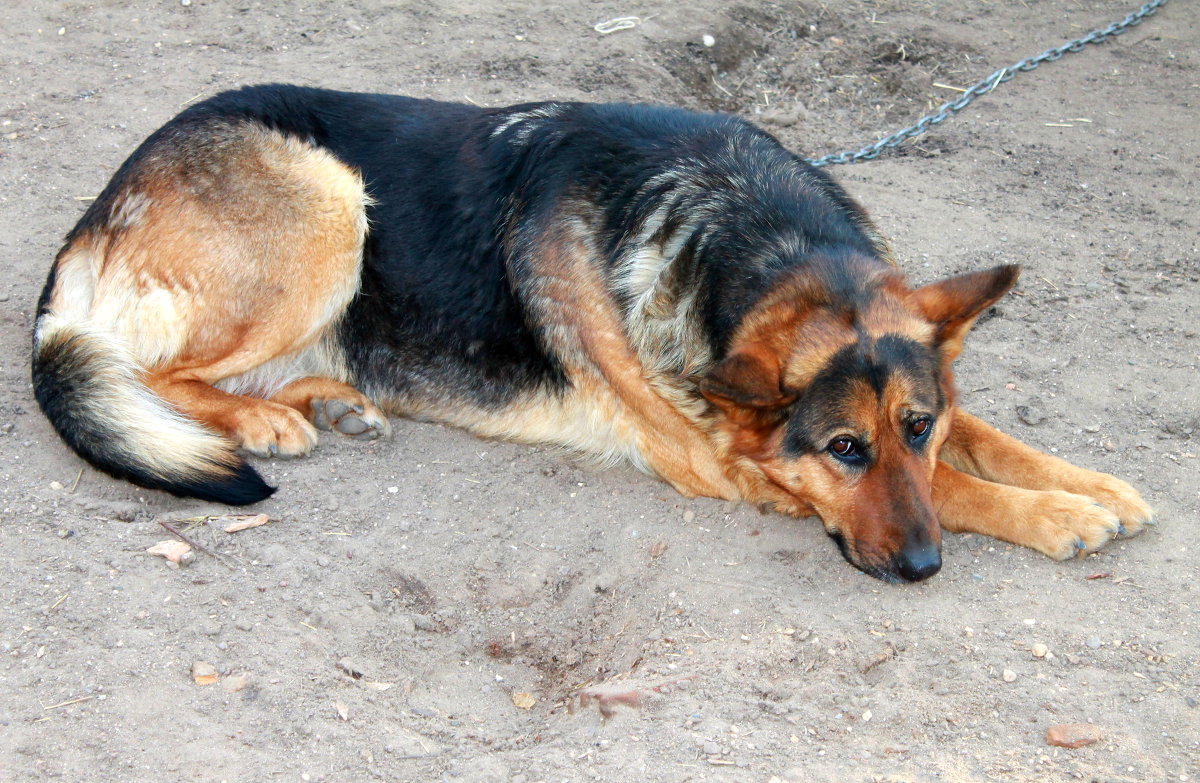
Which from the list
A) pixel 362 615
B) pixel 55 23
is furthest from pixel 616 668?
pixel 55 23

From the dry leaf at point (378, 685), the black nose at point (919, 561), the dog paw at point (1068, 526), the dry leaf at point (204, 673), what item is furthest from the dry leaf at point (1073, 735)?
the dry leaf at point (204, 673)

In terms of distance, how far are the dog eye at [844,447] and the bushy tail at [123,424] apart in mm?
2378

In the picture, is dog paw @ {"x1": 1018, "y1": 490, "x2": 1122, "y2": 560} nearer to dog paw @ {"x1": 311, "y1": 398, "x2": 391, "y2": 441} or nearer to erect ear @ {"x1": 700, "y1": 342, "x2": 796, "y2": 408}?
erect ear @ {"x1": 700, "y1": 342, "x2": 796, "y2": 408}

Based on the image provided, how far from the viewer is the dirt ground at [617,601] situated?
11.0 feet

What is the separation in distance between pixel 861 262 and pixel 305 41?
5.97 m

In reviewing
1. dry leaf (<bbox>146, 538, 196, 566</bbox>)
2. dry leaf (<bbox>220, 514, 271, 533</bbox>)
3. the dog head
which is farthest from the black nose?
dry leaf (<bbox>146, 538, 196, 566</bbox>)

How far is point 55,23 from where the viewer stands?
340 inches

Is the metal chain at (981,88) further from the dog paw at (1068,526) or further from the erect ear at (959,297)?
the dog paw at (1068,526)

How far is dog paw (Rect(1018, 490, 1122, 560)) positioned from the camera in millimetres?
4168

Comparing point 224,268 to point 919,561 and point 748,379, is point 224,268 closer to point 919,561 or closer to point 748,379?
point 748,379

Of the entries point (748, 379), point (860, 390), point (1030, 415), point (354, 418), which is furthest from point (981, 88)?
point (354, 418)

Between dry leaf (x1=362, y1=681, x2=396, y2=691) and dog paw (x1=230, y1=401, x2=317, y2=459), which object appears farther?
dog paw (x1=230, y1=401, x2=317, y2=459)

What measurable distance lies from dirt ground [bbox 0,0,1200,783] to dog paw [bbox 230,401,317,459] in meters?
0.12

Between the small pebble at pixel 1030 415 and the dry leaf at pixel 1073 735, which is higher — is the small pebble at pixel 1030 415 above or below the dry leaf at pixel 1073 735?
above
